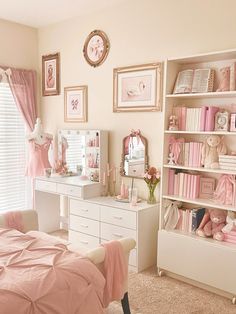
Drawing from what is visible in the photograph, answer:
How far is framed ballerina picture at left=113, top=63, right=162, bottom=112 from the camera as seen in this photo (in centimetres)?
328

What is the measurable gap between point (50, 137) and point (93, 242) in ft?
5.02

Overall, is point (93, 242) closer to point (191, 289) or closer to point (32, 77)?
point (191, 289)

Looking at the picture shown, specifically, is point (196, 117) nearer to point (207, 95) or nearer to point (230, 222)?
point (207, 95)

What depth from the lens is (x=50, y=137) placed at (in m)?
4.19

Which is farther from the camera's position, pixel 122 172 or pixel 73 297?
pixel 122 172

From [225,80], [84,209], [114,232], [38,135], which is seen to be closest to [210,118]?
[225,80]

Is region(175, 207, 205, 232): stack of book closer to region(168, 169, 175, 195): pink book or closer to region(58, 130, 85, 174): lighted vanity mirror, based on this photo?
region(168, 169, 175, 195): pink book

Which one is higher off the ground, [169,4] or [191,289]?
[169,4]

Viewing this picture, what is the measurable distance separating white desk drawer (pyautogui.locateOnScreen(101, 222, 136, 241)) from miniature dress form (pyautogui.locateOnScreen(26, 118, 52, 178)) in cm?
135

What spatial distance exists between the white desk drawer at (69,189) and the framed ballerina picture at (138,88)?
1.00 meters

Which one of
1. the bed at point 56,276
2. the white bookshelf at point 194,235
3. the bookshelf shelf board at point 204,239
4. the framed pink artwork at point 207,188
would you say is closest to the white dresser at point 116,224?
the white bookshelf at point 194,235

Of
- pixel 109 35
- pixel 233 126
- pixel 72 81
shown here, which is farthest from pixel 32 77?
pixel 233 126

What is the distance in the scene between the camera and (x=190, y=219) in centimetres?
295

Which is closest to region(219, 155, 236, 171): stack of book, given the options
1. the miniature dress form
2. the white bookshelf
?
the white bookshelf
